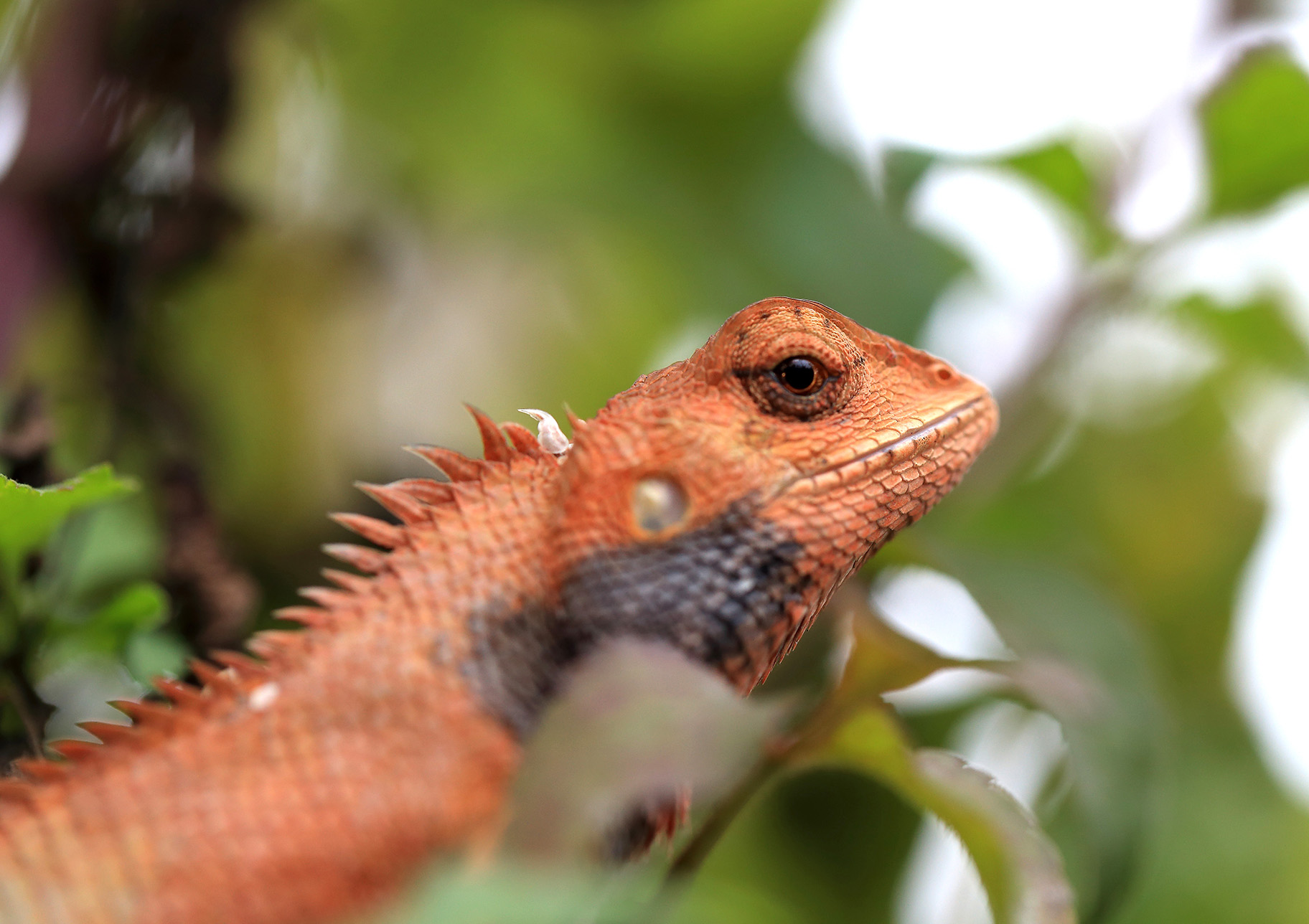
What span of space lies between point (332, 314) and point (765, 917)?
1.69 meters

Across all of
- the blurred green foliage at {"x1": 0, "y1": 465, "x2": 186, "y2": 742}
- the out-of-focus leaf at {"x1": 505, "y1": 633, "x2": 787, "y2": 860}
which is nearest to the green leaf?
the blurred green foliage at {"x1": 0, "y1": 465, "x2": 186, "y2": 742}

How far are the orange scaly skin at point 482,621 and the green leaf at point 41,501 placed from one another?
0.75 ft

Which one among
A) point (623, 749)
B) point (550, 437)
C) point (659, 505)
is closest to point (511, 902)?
point (623, 749)

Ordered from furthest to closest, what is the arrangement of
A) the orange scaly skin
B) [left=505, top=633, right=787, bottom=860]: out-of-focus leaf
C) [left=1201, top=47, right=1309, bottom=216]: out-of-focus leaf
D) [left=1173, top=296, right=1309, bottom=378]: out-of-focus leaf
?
[left=1173, top=296, right=1309, bottom=378]: out-of-focus leaf, [left=1201, top=47, right=1309, bottom=216]: out-of-focus leaf, the orange scaly skin, [left=505, top=633, right=787, bottom=860]: out-of-focus leaf

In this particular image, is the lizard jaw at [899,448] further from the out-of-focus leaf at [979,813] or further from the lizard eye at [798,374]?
the out-of-focus leaf at [979,813]

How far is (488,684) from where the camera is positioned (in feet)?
2.93

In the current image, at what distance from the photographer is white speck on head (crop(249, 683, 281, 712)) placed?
A: 2.87 ft

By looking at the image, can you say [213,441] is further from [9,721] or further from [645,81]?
[645,81]

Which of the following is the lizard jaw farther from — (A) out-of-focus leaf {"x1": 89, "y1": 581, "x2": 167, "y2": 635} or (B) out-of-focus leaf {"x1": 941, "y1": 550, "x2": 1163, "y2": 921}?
(A) out-of-focus leaf {"x1": 89, "y1": 581, "x2": 167, "y2": 635}

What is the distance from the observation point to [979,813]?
2.56 feet

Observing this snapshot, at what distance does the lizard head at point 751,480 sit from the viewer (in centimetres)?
96

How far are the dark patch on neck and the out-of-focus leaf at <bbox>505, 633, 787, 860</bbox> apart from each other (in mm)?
209

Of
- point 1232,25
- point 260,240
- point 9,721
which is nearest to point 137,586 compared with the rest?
point 9,721

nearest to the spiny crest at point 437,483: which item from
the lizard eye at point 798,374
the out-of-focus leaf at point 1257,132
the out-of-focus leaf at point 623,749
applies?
the lizard eye at point 798,374
